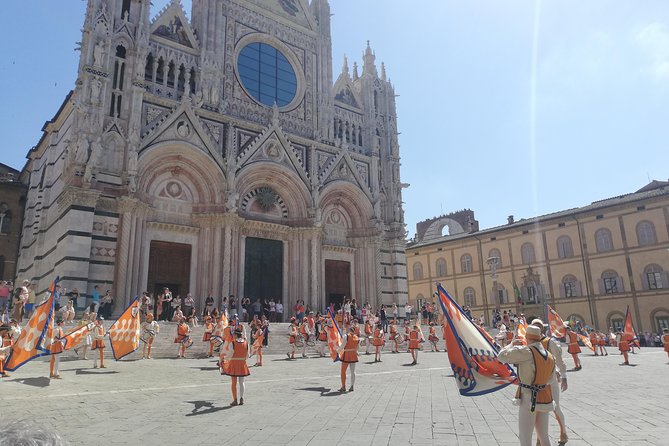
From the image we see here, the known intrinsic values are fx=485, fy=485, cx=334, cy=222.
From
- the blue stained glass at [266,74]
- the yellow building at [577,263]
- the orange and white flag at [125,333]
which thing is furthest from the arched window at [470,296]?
the orange and white flag at [125,333]

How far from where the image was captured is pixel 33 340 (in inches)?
471

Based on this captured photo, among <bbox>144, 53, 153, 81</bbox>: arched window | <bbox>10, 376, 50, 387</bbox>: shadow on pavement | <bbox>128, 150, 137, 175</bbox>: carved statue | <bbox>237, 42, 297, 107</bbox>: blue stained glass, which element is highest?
<bbox>237, 42, 297, 107</bbox>: blue stained glass

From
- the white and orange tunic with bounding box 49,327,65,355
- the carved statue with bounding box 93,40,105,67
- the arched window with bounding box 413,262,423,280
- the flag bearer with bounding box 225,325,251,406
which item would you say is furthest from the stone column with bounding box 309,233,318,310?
the arched window with bounding box 413,262,423,280

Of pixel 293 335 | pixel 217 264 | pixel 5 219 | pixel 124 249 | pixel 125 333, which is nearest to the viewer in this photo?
pixel 125 333

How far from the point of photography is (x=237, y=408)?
368 inches

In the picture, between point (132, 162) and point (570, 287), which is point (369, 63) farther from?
point (570, 287)

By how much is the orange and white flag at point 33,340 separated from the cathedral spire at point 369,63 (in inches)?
1166

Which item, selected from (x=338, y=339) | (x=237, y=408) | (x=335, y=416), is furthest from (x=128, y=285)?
(x=335, y=416)

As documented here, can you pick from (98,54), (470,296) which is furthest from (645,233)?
(98,54)

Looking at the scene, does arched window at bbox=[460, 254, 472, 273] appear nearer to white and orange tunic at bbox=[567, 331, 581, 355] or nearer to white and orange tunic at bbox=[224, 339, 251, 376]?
white and orange tunic at bbox=[567, 331, 581, 355]

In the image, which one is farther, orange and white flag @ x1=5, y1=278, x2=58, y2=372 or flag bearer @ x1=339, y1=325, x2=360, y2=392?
A: orange and white flag @ x1=5, y1=278, x2=58, y2=372

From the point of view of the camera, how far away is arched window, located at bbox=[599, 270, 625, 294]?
41688 millimetres

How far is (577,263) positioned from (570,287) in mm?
2289

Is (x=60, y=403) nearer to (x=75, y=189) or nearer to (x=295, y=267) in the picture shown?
(x=75, y=189)
